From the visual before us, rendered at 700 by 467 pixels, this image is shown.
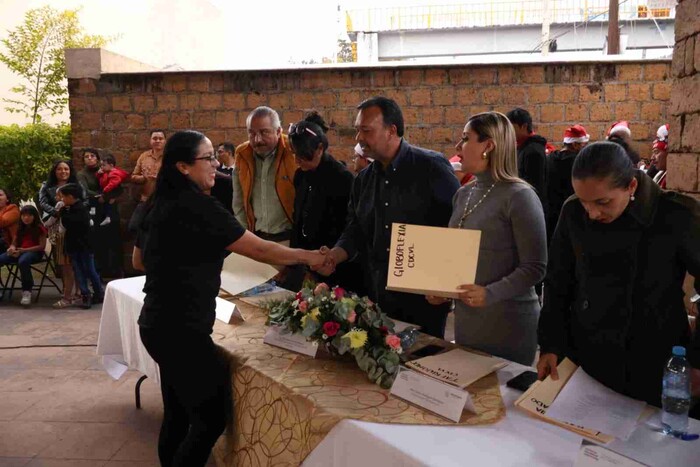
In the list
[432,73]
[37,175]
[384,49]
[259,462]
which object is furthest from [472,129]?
[384,49]

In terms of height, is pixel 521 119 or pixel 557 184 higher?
pixel 521 119

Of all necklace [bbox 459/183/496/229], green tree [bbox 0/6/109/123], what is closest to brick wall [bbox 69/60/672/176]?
necklace [bbox 459/183/496/229]

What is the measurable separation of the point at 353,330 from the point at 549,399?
2.05 feet

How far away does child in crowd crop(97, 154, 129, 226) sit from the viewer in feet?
23.0

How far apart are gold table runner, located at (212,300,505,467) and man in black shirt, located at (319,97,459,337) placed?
41cm

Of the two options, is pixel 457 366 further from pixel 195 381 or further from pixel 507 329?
pixel 195 381

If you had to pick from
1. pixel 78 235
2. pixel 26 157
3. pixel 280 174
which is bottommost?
pixel 78 235

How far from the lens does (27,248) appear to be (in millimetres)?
6844

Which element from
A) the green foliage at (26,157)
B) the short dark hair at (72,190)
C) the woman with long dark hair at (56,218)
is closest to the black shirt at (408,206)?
the short dark hair at (72,190)

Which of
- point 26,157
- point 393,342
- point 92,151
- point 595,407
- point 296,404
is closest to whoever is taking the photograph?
point 595,407

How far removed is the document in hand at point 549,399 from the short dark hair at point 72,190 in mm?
6036

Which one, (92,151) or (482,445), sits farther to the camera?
(92,151)

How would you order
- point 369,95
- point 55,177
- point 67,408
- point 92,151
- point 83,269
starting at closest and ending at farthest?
point 67,408, point 83,269, point 369,95, point 55,177, point 92,151

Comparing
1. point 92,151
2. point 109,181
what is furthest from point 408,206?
point 92,151
